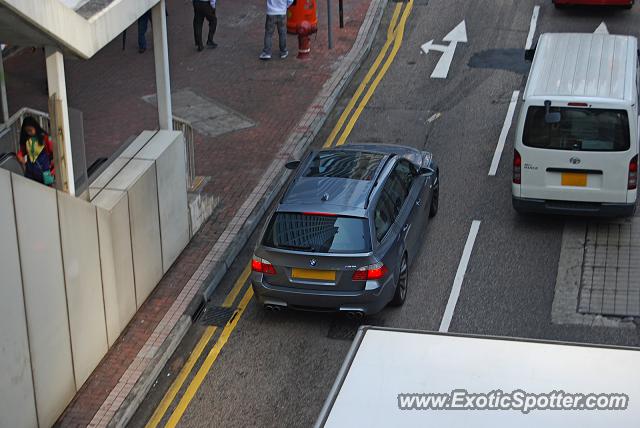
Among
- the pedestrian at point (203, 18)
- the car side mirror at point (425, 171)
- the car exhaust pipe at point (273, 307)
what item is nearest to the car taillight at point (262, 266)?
the car exhaust pipe at point (273, 307)

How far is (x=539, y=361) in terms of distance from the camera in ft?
24.7

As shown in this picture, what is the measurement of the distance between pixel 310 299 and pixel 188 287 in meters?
2.03

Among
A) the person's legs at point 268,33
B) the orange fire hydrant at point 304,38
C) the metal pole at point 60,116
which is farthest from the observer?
the person's legs at point 268,33

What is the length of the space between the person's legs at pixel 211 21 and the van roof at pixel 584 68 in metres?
8.10

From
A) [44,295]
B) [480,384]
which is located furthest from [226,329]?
[480,384]

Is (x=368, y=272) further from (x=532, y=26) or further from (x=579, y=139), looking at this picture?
(x=532, y=26)

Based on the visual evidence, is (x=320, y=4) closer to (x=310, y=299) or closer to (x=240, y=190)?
(x=240, y=190)

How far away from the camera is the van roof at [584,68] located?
564 inches

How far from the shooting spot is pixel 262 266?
1294cm

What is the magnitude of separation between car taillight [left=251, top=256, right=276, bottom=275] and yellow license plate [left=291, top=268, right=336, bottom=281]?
0.28 meters

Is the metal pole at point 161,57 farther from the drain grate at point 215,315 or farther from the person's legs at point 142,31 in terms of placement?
the person's legs at point 142,31

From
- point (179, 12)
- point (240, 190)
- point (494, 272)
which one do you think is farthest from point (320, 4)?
point (494, 272)

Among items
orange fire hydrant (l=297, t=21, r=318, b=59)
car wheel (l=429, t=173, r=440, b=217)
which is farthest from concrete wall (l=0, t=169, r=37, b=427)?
orange fire hydrant (l=297, t=21, r=318, b=59)

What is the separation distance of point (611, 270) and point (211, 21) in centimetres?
1106
